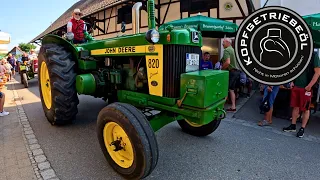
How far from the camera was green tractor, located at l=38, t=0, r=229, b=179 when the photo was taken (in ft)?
7.36

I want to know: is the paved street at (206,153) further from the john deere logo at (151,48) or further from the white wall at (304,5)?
the white wall at (304,5)

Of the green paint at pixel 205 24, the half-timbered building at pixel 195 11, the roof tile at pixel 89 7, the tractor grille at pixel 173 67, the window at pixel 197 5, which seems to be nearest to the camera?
the tractor grille at pixel 173 67

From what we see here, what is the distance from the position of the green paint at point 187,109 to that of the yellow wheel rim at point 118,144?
53cm

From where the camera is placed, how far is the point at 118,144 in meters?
2.45

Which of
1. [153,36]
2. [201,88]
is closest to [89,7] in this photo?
[153,36]

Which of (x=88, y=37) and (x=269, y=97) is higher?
(x=88, y=37)

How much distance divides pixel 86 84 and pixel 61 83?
400 millimetres

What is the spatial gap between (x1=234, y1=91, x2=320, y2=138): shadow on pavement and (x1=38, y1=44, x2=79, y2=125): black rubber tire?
10.5ft

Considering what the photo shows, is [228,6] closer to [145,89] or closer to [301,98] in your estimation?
[301,98]

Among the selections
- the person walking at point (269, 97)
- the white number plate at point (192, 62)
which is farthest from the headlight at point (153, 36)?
the person walking at point (269, 97)

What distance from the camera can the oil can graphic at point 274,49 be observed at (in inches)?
136

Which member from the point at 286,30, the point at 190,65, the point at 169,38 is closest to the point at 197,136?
the point at 190,65

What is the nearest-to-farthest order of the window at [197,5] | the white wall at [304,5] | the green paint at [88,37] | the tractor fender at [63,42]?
1. the tractor fender at [63,42]
2. the green paint at [88,37]
3. the white wall at [304,5]
4. the window at [197,5]

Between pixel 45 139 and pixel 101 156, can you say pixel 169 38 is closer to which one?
pixel 101 156
